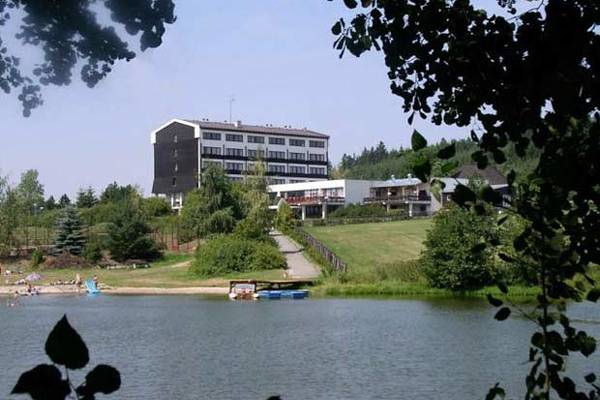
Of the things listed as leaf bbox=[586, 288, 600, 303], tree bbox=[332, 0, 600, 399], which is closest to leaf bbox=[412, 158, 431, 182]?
tree bbox=[332, 0, 600, 399]

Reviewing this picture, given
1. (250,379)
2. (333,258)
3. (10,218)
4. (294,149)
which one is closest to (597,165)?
(250,379)

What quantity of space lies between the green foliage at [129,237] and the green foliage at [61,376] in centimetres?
5805

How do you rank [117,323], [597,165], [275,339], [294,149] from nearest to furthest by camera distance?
[597,165] < [275,339] < [117,323] < [294,149]

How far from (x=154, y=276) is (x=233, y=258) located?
542 centimetres

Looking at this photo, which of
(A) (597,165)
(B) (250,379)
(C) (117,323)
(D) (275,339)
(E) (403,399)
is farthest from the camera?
(C) (117,323)

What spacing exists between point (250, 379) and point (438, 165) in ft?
56.6

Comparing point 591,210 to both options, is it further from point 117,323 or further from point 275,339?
point 117,323

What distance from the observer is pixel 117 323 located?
104ft

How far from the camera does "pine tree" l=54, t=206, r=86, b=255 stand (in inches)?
2405

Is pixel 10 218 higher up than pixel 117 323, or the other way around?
pixel 10 218

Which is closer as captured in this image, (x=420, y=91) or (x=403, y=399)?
(x=420, y=91)

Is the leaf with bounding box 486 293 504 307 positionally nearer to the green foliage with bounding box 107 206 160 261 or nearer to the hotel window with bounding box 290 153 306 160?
the green foliage with bounding box 107 206 160 261

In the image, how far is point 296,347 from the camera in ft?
81.0

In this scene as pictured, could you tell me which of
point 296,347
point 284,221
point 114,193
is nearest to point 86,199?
point 114,193
